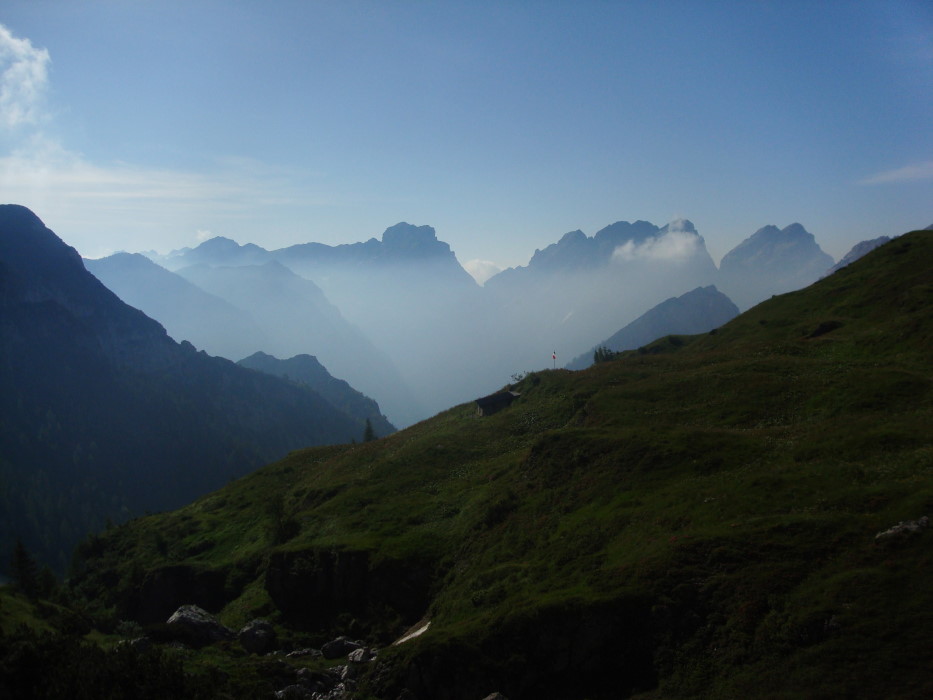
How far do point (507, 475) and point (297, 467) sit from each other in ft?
170

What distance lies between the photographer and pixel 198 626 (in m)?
43.8

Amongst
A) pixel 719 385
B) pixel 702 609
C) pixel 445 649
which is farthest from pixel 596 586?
pixel 719 385

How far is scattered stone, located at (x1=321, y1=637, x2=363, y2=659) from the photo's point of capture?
42.3 metres

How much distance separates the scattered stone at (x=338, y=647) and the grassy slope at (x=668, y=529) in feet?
7.24

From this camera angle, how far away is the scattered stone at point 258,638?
43719 mm

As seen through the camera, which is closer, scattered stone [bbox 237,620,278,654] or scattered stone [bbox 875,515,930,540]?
scattered stone [bbox 875,515,930,540]

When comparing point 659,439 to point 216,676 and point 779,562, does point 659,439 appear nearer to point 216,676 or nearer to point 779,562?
point 779,562

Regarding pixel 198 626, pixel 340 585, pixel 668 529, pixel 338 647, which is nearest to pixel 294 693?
pixel 338 647

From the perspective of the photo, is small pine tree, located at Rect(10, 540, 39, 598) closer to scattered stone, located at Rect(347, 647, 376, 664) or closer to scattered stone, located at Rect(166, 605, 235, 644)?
scattered stone, located at Rect(166, 605, 235, 644)

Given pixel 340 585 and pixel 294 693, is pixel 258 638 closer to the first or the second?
pixel 340 585

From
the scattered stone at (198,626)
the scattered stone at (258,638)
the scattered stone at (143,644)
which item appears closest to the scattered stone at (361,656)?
the scattered stone at (258,638)

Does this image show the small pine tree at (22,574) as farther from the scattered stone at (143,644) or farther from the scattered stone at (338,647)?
the scattered stone at (338,647)

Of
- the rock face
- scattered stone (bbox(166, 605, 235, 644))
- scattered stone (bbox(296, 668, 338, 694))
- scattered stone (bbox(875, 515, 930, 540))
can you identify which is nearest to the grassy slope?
scattered stone (bbox(875, 515, 930, 540))

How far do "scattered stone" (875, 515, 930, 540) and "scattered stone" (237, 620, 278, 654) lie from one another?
4004 cm
